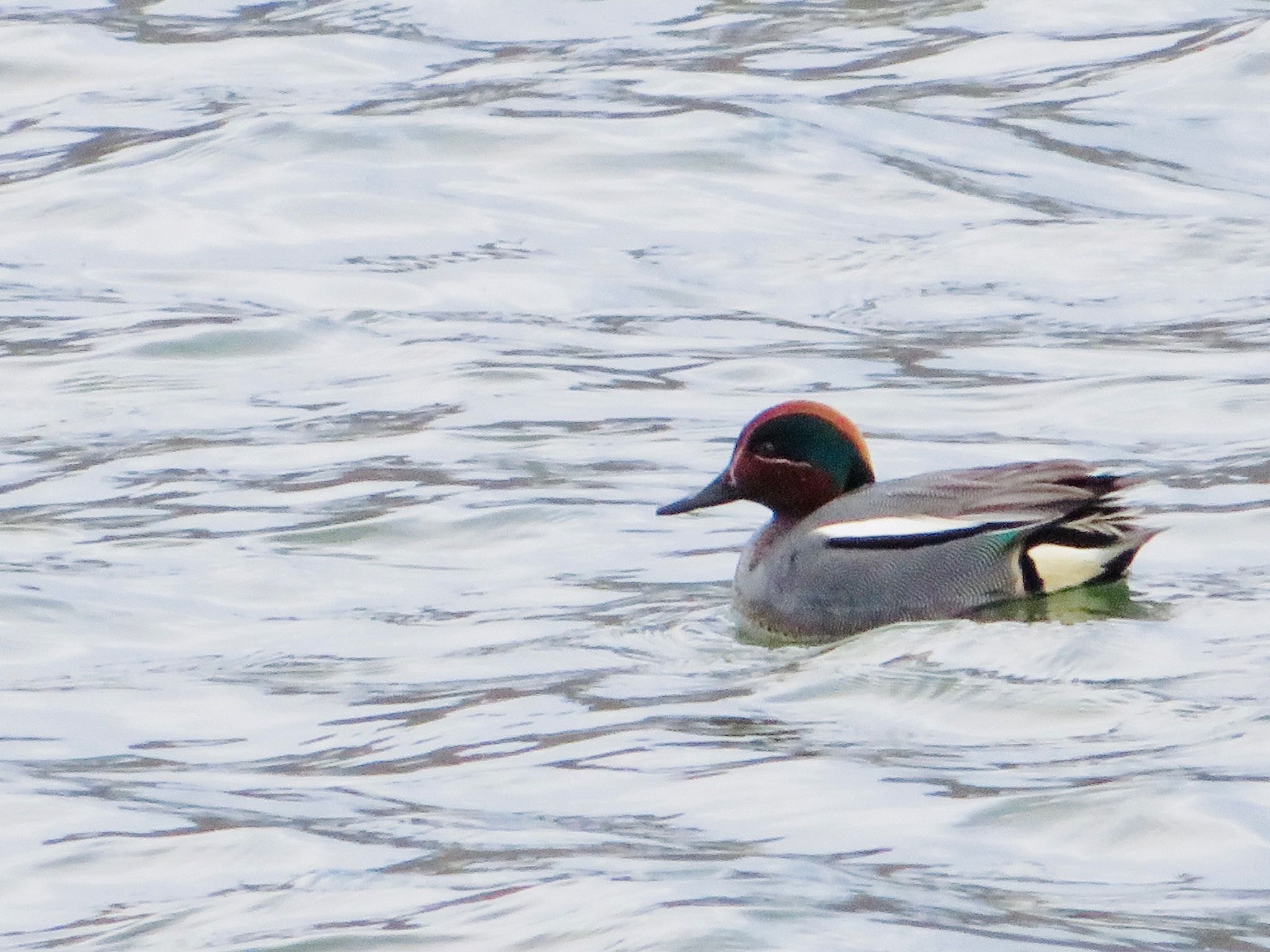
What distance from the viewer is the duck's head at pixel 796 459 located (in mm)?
8453

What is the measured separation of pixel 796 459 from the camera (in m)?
8.47

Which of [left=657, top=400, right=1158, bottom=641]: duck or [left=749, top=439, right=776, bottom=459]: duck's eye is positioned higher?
[left=749, top=439, right=776, bottom=459]: duck's eye

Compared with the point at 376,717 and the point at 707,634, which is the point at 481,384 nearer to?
the point at 707,634

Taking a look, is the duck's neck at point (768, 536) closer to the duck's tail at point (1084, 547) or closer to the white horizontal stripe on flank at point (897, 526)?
the white horizontal stripe on flank at point (897, 526)

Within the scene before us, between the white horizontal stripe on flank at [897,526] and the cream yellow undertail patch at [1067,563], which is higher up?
the white horizontal stripe on flank at [897,526]

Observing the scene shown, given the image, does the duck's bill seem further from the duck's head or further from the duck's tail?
the duck's tail

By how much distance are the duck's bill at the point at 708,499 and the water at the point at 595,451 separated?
262 mm

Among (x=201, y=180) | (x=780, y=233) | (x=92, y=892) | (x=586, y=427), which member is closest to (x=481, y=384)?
(x=586, y=427)

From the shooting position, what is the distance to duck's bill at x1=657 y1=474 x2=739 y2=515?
8.58 metres

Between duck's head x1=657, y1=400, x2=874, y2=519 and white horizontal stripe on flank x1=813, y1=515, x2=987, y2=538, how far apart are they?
309 millimetres

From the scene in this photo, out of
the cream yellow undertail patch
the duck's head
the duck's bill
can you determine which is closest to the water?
the cream yellow undertail patch

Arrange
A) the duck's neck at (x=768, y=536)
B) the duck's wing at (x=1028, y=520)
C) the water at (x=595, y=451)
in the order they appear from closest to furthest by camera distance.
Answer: the water at (x=595, y=451) → the duck's wing at (x=1028, y=520) → the duck's neck at (x=768, y=536)

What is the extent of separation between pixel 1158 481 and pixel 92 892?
491 centimetres

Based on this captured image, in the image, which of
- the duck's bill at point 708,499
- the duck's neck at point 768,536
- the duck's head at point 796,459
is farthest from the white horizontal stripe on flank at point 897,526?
the duck's bill at point 708,499
